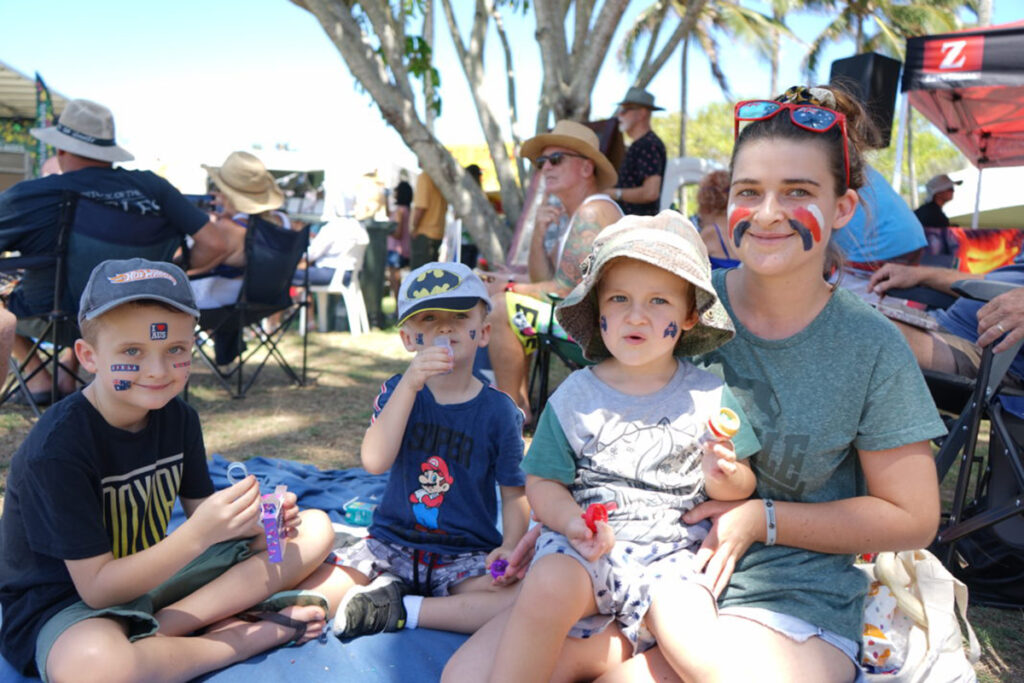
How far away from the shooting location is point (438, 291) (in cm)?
247

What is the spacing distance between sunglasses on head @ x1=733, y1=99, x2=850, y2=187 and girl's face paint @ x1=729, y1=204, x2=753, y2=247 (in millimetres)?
220

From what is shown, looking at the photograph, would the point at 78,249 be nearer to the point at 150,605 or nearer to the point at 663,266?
the point at 150,605

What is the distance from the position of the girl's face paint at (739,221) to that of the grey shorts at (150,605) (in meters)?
1.70

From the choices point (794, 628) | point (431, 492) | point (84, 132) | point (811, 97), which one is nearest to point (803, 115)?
point (811, 97)

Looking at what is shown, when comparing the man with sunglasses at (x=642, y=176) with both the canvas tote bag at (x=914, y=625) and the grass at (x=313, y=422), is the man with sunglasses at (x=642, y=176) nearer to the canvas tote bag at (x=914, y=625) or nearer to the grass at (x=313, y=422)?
the grass at (x=313, y=422)

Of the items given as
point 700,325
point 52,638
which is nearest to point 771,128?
point 700,325

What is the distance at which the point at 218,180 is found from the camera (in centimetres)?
691

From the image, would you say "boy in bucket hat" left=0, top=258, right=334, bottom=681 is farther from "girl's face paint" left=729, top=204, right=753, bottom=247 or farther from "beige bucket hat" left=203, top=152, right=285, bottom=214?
"beige bucket hat" left=203, top=152, right=285, bottom=214

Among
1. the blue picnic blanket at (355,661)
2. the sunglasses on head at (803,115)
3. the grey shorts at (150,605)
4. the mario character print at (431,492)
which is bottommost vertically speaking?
the blue picnic blanket at (355,661)

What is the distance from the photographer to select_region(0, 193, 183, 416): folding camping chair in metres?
4.51

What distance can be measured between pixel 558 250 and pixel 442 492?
2414mm

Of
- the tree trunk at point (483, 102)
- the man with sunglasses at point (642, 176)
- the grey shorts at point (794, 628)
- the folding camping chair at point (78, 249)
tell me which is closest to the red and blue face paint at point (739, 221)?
the grey shorts at point (794, 628)

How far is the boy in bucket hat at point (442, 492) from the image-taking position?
246 cm

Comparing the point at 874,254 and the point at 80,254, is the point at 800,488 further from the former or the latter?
the point at 80,254
